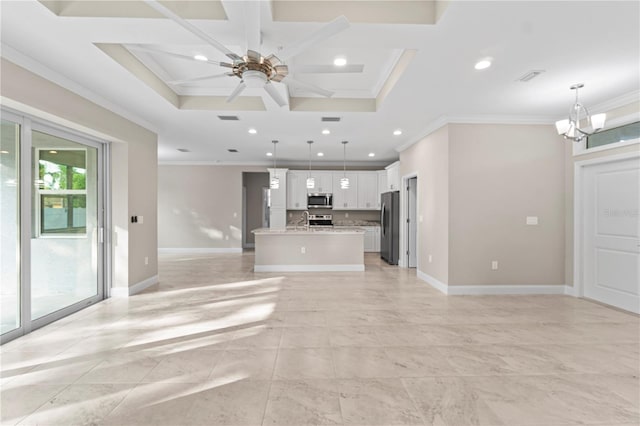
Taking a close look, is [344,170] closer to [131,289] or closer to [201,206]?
[201,206]

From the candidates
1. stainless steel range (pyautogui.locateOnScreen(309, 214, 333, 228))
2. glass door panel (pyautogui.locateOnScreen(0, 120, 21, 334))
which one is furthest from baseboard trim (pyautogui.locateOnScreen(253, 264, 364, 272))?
glass door panel (pyautogui.locateOnScreen(0, 120, 21, 334))

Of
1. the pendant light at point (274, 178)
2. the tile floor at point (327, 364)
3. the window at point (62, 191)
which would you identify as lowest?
the tile floor at point (327, 364)

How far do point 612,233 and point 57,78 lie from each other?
7.13 m

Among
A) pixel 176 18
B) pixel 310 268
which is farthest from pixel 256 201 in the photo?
pixel 176 18

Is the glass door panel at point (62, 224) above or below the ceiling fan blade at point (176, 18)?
below

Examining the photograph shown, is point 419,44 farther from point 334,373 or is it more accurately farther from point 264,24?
point 334,373

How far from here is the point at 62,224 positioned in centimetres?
371

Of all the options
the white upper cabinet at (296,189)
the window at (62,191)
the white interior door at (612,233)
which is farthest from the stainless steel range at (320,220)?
the white interior door at (612,233)

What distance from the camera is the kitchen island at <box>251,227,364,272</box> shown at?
634 cm

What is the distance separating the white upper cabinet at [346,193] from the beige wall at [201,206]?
2.28m

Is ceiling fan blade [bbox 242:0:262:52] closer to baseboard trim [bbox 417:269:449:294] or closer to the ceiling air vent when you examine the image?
the ceiling air vent

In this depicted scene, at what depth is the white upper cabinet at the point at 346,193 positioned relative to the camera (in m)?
8.83

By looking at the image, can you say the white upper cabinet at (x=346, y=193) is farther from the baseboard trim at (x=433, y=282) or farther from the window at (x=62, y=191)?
the window at (x=62, y=191)

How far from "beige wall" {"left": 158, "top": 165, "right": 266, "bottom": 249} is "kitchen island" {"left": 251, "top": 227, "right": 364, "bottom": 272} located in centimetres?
293
